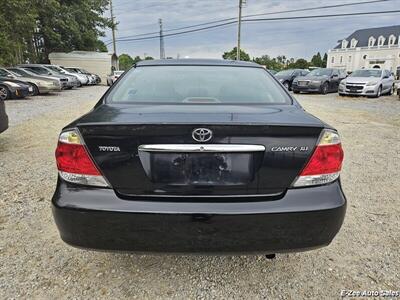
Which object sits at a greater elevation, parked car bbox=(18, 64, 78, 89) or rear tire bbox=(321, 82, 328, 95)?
parked car bbox=(18, 64, 78, 89)

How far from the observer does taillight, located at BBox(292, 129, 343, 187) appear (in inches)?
73.4

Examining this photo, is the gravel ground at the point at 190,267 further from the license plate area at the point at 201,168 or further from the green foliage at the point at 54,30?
the green foliage at the point at 54,30

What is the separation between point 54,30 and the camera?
1187 inches

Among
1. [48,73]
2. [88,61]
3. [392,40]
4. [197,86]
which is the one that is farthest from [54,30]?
[392,40]

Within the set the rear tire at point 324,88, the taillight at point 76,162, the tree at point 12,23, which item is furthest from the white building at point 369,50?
the taillight at point 76,162

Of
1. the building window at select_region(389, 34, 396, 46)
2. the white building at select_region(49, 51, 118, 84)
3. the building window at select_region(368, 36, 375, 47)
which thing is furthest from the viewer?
the building window at select_region(368, 36, 375, 47)

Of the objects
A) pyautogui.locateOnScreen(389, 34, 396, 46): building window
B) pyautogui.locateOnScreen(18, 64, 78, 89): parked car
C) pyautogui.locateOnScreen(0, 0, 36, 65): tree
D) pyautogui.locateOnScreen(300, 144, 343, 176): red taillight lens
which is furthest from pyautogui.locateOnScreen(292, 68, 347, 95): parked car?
pyautogui.locateOnScreen(389, 34, 396, 46): building window

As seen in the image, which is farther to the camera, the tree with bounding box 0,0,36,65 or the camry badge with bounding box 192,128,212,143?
the tree with bounding box 0,0,36,65

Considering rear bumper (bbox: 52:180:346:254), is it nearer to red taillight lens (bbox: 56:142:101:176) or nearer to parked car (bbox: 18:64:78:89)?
red taillight lens (bbox: 56:142:101:176)

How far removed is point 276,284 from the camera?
225 cm

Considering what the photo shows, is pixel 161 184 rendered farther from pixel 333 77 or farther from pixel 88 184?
pixel 333 77

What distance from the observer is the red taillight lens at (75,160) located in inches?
72.5

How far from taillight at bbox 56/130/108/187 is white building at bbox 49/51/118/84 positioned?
34519 mm

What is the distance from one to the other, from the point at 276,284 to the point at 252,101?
134 cm
